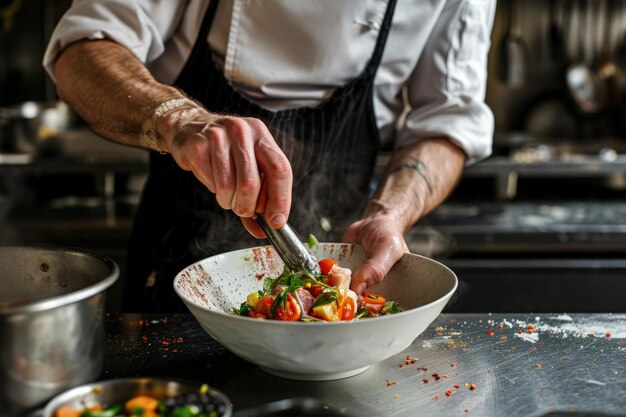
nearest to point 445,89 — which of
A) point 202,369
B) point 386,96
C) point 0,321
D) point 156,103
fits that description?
point 386,96

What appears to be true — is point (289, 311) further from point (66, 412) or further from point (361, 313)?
point (66, 412)

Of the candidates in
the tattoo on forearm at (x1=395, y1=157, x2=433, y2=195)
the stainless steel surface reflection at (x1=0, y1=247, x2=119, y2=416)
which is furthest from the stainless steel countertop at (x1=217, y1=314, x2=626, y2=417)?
the tattoo on forearm at (x1=395, y1=157, x2=433, y2=195)

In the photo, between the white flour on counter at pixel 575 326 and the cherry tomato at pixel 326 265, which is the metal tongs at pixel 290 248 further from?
the white flour on counter at pixel 575 326

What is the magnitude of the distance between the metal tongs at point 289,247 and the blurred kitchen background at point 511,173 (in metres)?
1.24

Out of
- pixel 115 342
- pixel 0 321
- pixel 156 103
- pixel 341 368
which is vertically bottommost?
pixel 115 342

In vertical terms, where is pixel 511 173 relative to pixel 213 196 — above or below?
below

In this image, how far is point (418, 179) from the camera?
5.87 ft

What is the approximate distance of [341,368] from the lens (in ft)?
3.29

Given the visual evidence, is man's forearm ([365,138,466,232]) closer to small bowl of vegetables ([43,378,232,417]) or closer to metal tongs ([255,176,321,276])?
metal tongs ([255,176,321,276])

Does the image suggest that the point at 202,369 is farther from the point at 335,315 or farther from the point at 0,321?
the point at 0,321

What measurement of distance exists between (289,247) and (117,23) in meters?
0.77

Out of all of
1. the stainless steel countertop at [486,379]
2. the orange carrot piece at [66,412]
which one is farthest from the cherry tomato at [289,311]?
the orange carrot piece at [66,412]

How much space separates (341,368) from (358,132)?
0.97m

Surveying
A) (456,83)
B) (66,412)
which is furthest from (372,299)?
(456,83)
